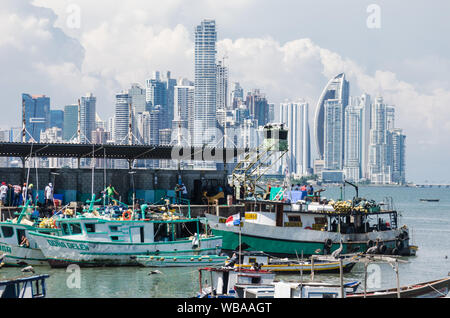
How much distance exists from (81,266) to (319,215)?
1451 cm

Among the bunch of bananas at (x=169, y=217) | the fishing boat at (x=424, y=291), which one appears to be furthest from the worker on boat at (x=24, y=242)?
the fishing boat at (x=424, y=291)

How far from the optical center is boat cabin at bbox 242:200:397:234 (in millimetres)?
40562

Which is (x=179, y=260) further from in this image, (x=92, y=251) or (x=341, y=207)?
(x=341, y=207)

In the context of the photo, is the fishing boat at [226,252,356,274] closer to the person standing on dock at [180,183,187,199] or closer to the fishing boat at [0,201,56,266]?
the fishing boat at [0,201,56,266]

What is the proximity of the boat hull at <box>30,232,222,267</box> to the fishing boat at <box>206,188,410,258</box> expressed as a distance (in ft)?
16.9

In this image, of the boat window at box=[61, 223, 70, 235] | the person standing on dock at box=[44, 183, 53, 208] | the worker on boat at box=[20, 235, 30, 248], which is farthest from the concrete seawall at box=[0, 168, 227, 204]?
the boat window at box=[61, 223, 70, 235]

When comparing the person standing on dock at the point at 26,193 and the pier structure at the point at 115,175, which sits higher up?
the pier structure at the point at 115,175

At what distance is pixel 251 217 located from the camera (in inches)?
1604

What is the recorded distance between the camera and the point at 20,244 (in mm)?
36375

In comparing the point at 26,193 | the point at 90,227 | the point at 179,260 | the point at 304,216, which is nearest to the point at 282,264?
the point at 179,260

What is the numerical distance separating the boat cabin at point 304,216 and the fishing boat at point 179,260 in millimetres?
4864

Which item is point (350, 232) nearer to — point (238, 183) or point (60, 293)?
point (238, 183)

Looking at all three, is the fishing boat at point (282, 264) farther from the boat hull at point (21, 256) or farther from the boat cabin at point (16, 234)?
the boat cabin at point (16, 234)

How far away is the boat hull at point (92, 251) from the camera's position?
35250mm
